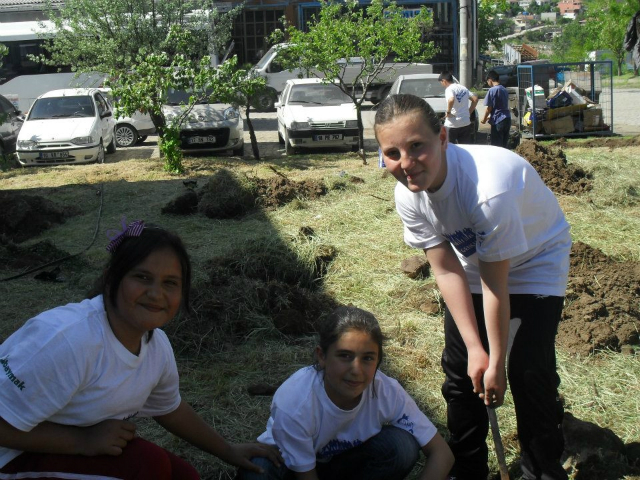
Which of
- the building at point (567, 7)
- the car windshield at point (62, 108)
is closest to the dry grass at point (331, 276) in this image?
the car windshield at point (62, 108)

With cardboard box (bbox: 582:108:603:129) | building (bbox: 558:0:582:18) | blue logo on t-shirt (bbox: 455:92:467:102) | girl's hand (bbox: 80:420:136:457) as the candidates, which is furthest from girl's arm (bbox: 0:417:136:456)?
building (bbox: 558:0:582:18)

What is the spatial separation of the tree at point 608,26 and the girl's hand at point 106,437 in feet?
114

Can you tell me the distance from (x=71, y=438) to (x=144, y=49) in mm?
12738

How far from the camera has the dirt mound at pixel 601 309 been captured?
4.72m

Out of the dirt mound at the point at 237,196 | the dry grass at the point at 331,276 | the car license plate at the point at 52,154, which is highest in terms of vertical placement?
the car license plate at the point at 52,154

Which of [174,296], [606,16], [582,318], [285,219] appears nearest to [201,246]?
[285,219]

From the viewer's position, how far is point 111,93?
1267 cm

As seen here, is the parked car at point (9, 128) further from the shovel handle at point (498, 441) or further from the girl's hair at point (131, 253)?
the shovel handle at point (498, 441)

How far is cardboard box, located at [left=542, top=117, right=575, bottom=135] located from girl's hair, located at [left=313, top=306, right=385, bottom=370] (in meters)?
13.9

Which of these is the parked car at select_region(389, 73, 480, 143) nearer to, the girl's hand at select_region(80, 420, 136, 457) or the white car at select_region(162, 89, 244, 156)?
the white car at select_region(162, 89, 244, 156)

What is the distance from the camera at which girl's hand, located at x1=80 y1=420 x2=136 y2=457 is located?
2.42 meters

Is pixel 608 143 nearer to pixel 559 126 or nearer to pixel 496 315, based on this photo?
pixel 559 126

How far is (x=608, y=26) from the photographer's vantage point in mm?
39688

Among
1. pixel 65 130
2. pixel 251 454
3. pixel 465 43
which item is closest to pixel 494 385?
pixel 251 454
